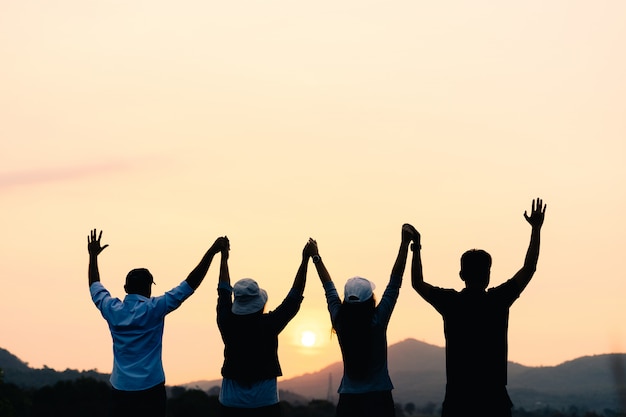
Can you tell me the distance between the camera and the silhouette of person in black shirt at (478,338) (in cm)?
1041

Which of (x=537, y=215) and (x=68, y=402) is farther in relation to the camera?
(x=68, y=402)

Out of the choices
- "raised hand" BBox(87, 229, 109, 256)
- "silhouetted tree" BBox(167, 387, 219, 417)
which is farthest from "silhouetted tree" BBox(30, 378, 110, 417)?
"raised hand" BBox(87, 229, 109, 256)

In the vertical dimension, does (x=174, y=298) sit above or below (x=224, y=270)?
below

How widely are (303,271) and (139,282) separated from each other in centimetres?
195

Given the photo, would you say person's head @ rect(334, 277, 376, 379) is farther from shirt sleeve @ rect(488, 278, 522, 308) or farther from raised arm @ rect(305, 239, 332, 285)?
shirt sleeve @ rect(488, 278, 522, 308)

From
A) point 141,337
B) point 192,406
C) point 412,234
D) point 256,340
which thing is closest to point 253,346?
point 256,340

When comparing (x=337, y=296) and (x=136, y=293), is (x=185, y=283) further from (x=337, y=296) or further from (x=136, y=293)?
(x=337, y=296)

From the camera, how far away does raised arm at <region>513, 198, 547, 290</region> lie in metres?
10.5

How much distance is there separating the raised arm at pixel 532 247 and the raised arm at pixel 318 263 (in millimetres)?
2710

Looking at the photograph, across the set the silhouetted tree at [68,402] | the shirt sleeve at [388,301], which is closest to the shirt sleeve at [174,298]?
the shirt sleeve at [388,301]

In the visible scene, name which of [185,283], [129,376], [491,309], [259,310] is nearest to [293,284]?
[259,310]

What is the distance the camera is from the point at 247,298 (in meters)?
12.7

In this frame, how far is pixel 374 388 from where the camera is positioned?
39.3 feet

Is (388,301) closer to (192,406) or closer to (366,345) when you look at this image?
(366,345)
